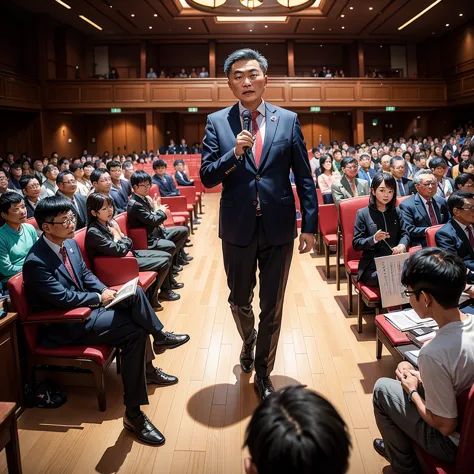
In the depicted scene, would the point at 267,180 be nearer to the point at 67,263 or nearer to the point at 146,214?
the point at 67,263

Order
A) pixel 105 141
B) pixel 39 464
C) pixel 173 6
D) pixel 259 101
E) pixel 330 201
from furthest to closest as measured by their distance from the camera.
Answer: pixel 105 141, pixel 173 6, pixel 330 201, pixel 259 101, pixel 39 464

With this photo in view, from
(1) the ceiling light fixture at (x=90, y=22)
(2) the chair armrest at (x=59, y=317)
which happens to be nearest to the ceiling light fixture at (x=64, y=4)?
(1) the ceiling light fixture at (x=90, y=22)

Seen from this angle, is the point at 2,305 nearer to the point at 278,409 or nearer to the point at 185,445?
the point at 185,445

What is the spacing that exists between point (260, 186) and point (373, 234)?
1.31 metres

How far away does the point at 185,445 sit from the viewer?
1.98 metres

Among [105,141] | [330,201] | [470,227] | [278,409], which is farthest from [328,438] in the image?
[105,141]

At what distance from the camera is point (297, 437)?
74cm

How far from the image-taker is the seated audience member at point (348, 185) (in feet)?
15.0

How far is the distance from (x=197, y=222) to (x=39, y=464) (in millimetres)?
5984

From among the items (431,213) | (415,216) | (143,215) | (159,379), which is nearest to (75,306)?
(159,379)

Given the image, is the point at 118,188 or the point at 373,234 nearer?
the point at 373,234

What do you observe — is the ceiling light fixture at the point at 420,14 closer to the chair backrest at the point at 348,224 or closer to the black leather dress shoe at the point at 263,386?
the chair backrest at the point at 348,224

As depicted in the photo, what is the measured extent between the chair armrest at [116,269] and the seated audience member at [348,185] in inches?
90.9

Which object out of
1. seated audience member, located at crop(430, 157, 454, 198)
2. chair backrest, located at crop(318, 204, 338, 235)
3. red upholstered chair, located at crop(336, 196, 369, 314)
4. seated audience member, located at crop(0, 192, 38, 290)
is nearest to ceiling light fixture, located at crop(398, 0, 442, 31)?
seated audience member, located at crop(430, 157, 454, 198)
